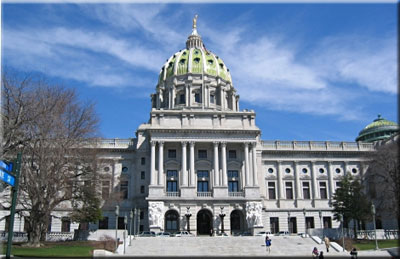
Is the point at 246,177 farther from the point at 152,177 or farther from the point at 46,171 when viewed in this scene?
the point at 46,171

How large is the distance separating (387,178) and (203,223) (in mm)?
25702

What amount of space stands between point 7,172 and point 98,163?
3256 centimetres

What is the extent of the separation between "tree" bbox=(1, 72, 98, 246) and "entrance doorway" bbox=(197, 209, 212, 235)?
19734 mm

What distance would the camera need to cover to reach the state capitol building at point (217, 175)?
189ft

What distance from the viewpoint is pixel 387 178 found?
5519 centimetres

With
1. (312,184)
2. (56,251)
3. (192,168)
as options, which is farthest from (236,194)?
(56,251)

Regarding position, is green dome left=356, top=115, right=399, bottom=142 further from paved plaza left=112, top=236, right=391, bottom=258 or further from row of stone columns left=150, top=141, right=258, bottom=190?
paved plaza left=112, top=236, right=391, bottom=258

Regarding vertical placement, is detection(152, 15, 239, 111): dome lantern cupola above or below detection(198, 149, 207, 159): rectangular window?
above

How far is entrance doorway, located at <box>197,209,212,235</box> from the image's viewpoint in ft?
195

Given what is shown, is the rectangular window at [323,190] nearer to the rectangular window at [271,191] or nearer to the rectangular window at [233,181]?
the rectangular window at [271,191]

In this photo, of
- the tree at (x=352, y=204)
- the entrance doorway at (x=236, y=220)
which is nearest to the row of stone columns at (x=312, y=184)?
the entrance doorway at (x=236, y=220)

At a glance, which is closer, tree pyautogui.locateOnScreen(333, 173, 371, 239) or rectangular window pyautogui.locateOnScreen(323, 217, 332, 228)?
tree pyautogui.locateOnScreen(333, 173, 371, 239)

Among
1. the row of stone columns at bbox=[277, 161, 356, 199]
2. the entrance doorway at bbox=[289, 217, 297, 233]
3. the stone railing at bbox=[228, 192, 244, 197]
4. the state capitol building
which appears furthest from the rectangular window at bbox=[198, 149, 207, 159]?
the entrance doorway at bbox=[289, 217, 297, 233]

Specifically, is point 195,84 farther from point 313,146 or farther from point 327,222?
point 327,222
